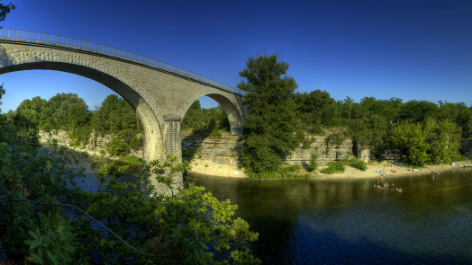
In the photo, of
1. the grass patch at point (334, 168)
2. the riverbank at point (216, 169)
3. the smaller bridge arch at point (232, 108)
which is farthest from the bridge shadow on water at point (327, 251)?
the smaller bridge arch at point (232, 108)

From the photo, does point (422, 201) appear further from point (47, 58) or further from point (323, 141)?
point (47, 58)

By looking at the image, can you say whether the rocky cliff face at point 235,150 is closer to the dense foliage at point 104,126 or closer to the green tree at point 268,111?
the green tree at point 268,111

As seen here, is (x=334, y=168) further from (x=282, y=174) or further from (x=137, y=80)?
(x=137, y=80)

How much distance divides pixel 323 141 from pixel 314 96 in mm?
11264

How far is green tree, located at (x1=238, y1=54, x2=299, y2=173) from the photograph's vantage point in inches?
944

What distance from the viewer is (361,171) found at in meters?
26.8

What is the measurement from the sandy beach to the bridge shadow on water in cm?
1323

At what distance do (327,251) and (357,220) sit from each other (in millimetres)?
4504

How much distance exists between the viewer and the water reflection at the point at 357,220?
11398 mm

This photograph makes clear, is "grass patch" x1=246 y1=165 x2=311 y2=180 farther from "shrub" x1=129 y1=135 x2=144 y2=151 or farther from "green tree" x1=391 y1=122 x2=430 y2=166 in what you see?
"shrub" x1=129 y1=135 x2=144 y2=151

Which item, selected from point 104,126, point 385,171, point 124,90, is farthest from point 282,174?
point 104,126

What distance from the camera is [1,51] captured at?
1071cm

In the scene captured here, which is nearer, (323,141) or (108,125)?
(323,141)

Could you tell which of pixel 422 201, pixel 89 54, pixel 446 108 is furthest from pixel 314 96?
pixel 89 54
